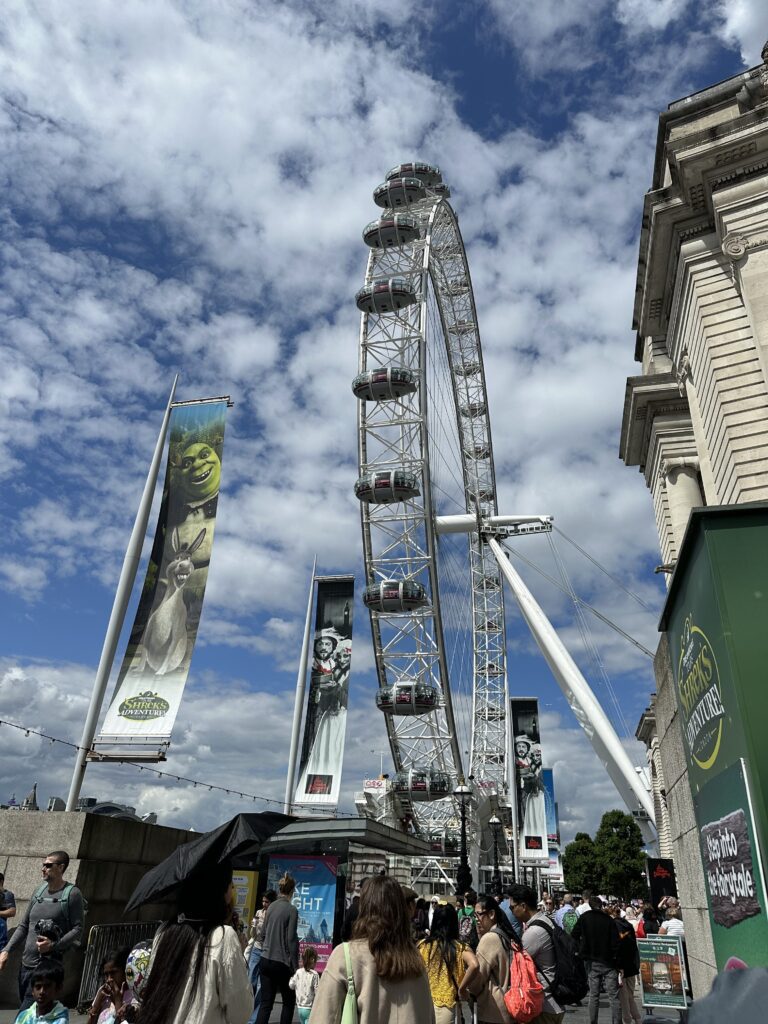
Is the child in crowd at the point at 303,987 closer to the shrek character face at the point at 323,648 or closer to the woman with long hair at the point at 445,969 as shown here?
A: the woman with long hair at the point at 445,969

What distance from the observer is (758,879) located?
11.5ft

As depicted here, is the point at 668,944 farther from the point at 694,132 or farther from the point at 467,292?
the point at 467,292

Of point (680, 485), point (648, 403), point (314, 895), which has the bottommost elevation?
point (314, 895)

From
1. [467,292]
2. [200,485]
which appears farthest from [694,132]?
[467,292]

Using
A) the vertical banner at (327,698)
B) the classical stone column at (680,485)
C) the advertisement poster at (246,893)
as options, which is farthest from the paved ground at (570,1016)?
the vertical banner at (327,698)

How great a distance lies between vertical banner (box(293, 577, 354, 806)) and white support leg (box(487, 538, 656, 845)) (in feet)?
23.7

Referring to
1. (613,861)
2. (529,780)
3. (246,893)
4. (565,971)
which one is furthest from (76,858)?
(613,861)

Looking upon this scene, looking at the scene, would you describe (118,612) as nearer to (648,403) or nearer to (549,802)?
(648,403)

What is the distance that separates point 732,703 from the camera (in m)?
3.73

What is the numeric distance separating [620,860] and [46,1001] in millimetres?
85704

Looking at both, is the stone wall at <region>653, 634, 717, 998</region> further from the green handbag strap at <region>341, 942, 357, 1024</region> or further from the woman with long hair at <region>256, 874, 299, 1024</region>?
the woman with long hair at <region>256, 874, 299, 1024</region>

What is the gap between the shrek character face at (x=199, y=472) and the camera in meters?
17.9

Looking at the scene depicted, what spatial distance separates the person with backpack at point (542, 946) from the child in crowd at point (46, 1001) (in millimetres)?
3266

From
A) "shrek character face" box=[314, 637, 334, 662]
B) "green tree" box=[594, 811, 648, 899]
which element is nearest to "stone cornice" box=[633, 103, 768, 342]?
"shrek character face" box=[314, 637, 334, 662]
